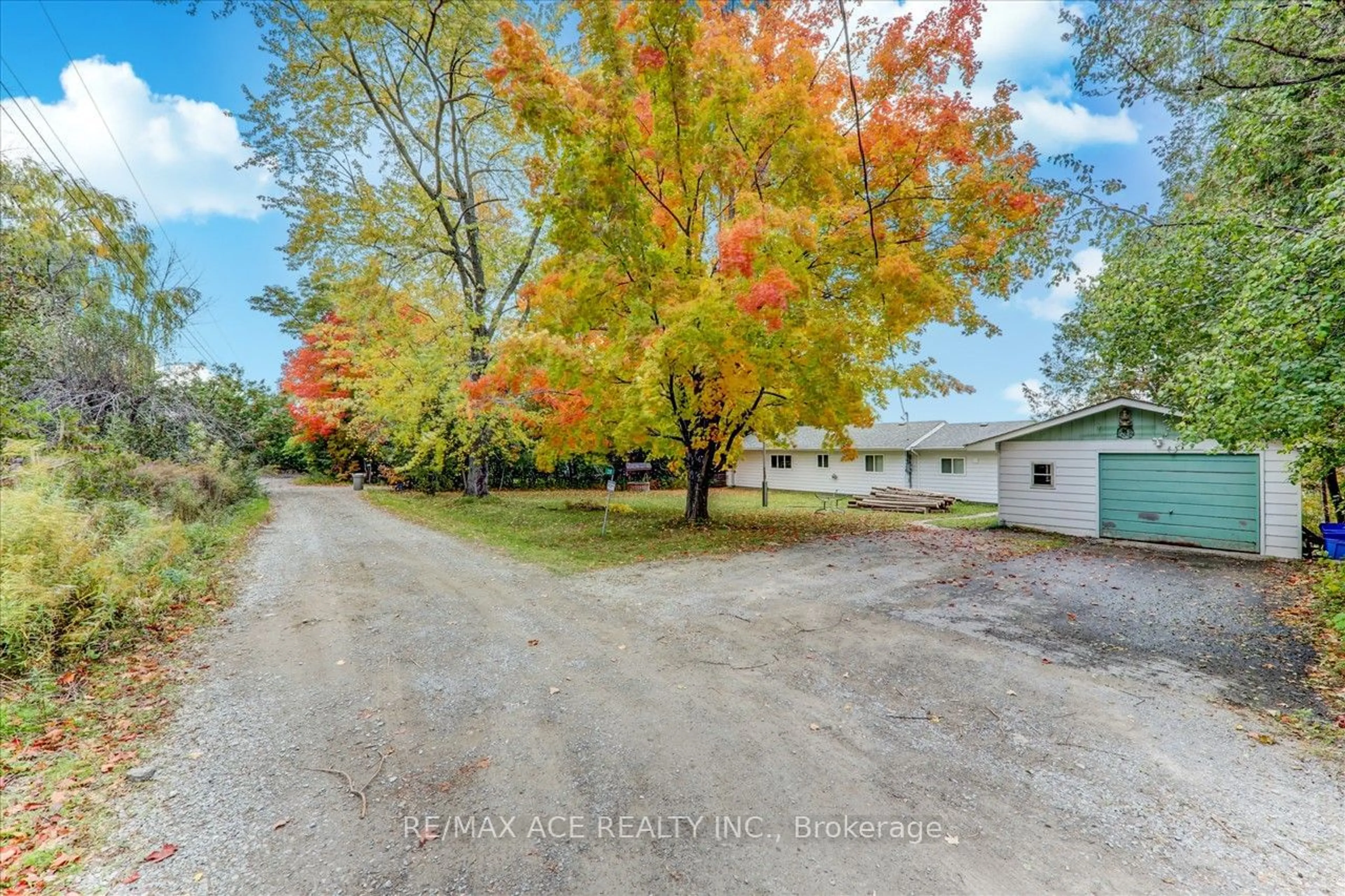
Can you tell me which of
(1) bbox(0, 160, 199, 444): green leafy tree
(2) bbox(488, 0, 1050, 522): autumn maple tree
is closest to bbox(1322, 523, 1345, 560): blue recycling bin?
(2) bbox(488, 0, 1050, 522): autumn maple tree

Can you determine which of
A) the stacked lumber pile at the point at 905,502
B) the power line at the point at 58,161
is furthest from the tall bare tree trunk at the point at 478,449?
the stacked lumber pile at the point at 905,502

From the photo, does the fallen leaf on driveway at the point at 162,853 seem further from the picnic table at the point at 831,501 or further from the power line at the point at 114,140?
the picnic table at the point at 831,501

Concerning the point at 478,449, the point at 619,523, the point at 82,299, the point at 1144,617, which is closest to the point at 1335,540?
the point at 1144,617

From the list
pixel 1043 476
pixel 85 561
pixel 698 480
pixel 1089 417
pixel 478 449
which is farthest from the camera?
pixel 478 449

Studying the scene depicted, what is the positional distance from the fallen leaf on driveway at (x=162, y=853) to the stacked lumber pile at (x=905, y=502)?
17486 mm

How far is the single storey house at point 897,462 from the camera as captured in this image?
62.9 ft

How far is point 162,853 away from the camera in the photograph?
2.28 metres

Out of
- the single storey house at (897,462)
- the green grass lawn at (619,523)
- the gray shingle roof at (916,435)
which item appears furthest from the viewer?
the gray shingle roof at (916,435)

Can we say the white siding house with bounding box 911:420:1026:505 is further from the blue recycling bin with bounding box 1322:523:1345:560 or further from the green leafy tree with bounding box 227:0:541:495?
the green leafy tree with bounding box 227:0:541:495

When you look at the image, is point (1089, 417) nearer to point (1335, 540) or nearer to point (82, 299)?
point (1335, 540)

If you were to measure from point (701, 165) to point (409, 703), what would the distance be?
9072 mm

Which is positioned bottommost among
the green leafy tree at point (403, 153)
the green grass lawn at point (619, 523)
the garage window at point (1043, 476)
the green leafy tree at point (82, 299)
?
the green grass lawn at point (619, 523)

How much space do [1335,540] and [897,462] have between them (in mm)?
13654

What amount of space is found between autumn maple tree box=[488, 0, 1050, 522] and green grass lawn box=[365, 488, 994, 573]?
97.0 inches
